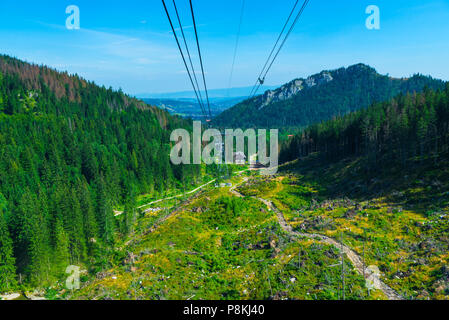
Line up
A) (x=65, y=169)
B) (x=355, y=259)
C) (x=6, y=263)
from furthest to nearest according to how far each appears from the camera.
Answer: (x=65, y=169)
(x=6, y=263)
(x=355, y=259)

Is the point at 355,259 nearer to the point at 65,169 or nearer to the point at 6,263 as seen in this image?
the point at 6,263

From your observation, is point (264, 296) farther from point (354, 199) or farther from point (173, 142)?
point (173, 142)

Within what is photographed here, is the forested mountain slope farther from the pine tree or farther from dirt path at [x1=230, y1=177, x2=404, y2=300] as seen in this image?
dirt path at [x1=230, y1=177, x2=404, y2=300]

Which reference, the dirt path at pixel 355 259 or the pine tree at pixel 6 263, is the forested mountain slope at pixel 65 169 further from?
the dirt path at pixel 355 259

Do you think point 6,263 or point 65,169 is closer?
point 6,263

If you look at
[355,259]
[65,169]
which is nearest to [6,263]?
[355,259]

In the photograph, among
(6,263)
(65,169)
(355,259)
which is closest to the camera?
(355,259)

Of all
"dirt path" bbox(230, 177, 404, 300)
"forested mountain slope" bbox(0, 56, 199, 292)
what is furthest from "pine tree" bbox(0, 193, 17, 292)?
"dirt path" bbox(230, 177, 404, 300)
